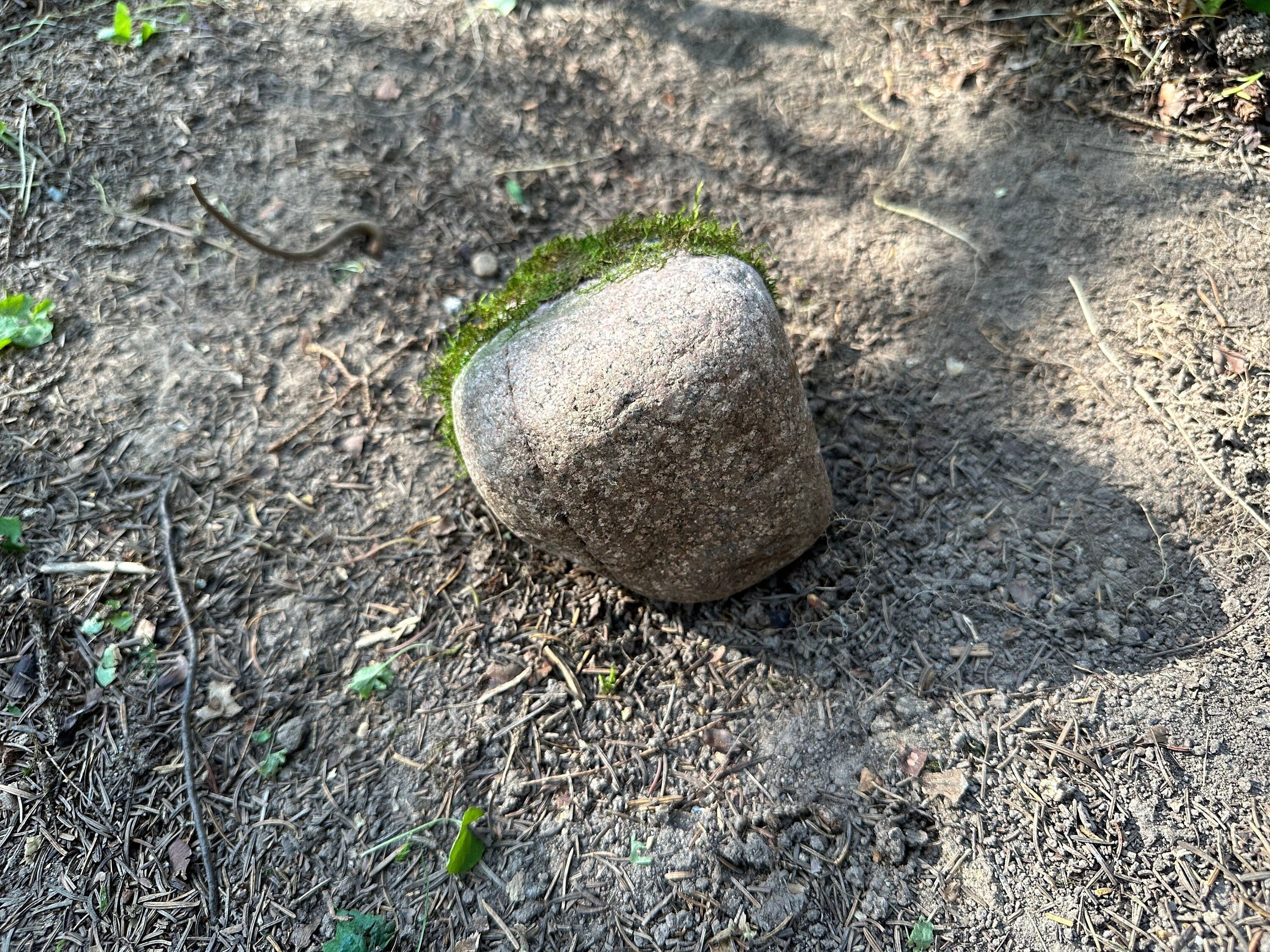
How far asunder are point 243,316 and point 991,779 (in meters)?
3.16

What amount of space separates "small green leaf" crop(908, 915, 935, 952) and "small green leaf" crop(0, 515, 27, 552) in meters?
3.03

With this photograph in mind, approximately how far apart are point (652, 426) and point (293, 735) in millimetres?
1509

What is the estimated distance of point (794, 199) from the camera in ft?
11.3

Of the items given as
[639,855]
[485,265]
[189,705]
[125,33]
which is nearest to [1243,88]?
[485,265]

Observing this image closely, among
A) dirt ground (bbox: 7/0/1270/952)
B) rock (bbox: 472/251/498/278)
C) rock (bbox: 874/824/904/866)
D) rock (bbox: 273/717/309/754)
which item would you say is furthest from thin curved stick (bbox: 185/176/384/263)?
rock (bbox: 874/824/904/866)

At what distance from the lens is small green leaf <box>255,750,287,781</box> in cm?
237

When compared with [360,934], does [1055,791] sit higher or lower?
higher

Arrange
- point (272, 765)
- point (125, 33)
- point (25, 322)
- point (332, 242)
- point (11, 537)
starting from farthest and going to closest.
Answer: point (125, 33) → point (332, 242) → point (25, 322) → point (11, 537) → point (272, 765)

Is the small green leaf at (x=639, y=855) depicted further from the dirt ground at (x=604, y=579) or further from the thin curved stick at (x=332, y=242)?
the thin curved stick at (x=332, y=242)

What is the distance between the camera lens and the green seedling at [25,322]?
2936 mm

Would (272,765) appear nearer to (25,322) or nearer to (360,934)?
(360,934)

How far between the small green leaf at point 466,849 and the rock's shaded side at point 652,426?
0.81 metres

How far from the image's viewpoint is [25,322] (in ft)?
9.75

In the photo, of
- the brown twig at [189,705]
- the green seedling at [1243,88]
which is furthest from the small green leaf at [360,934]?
the green seedling at [1243,88]
